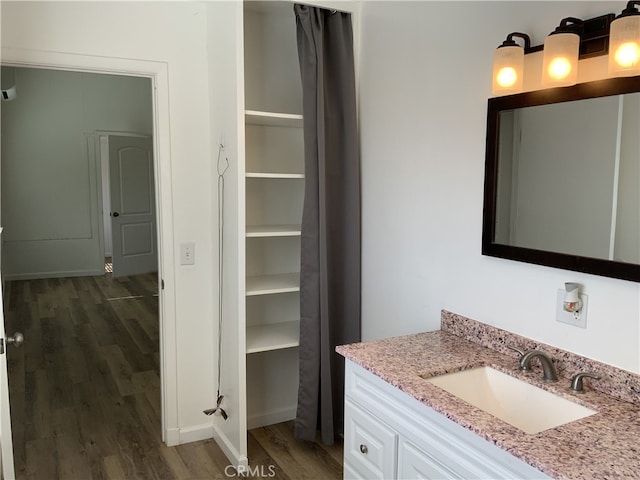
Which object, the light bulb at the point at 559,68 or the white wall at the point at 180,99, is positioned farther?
the white wall at the point at 180,99

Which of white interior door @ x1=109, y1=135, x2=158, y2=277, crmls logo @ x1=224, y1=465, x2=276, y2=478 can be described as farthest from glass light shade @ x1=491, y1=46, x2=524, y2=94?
white interior door @ x1=109, y1=135, x2=158, y2=277

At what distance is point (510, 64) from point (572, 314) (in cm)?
89

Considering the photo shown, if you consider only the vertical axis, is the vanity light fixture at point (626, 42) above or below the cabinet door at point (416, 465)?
above

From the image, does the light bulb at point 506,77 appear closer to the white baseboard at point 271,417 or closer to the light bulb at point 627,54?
the light bulb at point 627,54

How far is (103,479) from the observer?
2.72m

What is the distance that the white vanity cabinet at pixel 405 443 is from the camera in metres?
1.48

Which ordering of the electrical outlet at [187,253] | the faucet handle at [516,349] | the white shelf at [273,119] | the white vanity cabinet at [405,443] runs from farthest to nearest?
the electrical outlet at [187,253], the white shelf at [273,119], the faucet handle at [516,349], the white vanity cabinet at [405,443]

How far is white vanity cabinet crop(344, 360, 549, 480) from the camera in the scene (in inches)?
58.4

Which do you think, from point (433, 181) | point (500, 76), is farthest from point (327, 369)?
point (500, 76)

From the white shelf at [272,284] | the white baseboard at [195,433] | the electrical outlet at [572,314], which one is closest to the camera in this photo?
the electrical outlet at [572,314]

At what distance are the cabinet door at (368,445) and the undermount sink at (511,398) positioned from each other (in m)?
0.27

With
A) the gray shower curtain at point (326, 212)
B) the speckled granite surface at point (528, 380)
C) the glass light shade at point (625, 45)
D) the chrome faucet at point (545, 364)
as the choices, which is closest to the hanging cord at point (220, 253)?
the gray shower curtain at point (326, 212)

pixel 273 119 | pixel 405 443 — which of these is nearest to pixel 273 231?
pixel 273 119

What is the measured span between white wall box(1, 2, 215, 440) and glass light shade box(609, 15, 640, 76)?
2039 millimetres
